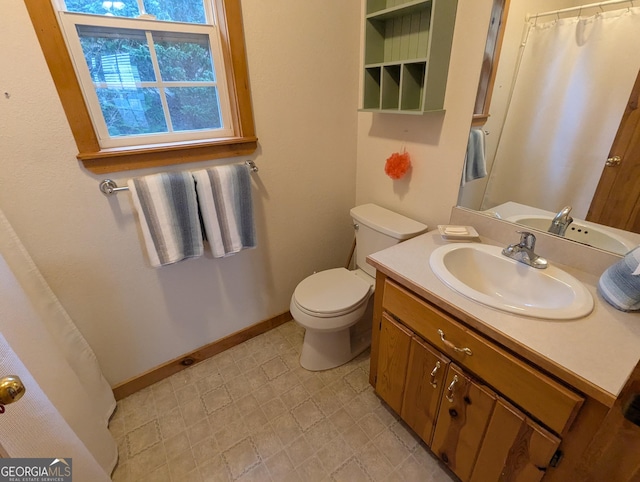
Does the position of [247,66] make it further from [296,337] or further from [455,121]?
[296,337]

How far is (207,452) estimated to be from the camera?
1302 millimetres

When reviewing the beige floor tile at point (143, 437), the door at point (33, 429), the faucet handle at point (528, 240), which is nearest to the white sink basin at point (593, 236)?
the faucet handle at point (528, 240)

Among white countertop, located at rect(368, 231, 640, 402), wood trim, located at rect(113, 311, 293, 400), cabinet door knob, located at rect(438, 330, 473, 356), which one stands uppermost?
white countertop, located at rect(368, 231, 640, 402)

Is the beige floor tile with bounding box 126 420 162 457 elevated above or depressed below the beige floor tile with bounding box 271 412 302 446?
above

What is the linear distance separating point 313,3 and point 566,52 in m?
1.06

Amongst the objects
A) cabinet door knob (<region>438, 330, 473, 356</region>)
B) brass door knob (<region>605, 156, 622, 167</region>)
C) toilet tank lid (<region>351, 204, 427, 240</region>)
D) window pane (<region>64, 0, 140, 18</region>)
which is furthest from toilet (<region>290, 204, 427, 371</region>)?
window pane (<region>64, 0, 140, 18</region>)

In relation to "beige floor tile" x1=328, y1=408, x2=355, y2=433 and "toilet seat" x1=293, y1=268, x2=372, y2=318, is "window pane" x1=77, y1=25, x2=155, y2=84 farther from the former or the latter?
"beige floor tile" x1=328, y1=408, x2=355, y2=433

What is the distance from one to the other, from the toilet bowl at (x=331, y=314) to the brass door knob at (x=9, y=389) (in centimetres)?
103

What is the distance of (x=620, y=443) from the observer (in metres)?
0.45

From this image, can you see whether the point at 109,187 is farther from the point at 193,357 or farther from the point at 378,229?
the point at 378,229

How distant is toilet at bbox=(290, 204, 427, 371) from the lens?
4.77 feet

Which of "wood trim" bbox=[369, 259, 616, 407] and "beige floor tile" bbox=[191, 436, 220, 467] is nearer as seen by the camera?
"wood trim" bbox=[369, 259, 616, 407]

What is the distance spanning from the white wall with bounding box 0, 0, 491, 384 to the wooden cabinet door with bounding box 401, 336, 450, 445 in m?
0.69

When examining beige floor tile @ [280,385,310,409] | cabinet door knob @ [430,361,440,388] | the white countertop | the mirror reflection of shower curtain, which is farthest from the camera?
beige floor tile @ [280,385,310,409]
